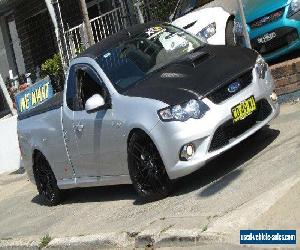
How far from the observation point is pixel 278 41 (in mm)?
10289

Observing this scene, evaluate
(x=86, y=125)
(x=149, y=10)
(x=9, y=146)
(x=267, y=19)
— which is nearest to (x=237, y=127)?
(x=86, y=125)

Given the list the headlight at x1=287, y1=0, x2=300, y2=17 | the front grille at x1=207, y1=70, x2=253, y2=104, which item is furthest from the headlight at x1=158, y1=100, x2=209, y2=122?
the headlight at x1=287, y1=0, x2=300, y2=17

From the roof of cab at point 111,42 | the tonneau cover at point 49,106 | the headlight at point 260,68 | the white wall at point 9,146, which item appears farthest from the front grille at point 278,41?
the white wall at point 9,146

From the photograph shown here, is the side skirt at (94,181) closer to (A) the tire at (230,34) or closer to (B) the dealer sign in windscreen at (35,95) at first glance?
(A) the tire at (230,34)

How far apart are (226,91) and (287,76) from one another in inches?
98.2

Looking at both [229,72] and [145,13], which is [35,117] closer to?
[229,72]

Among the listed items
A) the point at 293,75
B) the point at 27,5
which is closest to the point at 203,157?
the point at 293,75

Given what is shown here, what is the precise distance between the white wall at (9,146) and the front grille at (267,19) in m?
5.93

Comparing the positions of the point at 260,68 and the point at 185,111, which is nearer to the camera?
the point at 185,111

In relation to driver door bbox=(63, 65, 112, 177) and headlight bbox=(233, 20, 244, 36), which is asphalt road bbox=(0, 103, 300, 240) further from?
headlight bbox=(233, 20, 244, 36)

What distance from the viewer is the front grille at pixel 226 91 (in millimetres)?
7098

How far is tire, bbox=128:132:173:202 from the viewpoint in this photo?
725 centimetres

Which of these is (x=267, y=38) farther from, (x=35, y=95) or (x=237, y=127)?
(x=35, y=95)

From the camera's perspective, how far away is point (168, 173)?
7.10 metres
